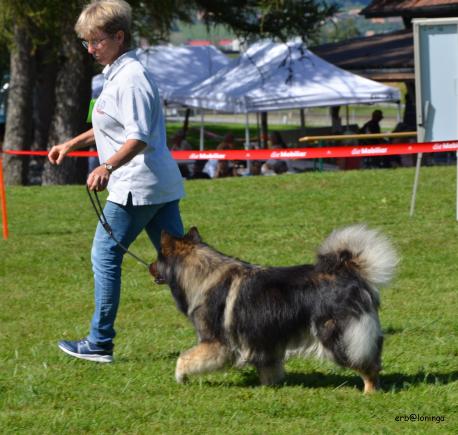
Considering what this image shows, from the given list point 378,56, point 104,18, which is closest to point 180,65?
point 378,56

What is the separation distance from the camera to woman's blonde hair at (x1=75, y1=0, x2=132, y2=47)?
4.91 m

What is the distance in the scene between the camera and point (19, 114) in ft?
62.3

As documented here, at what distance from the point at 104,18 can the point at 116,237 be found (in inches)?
46.0

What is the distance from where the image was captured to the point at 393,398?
4773mm

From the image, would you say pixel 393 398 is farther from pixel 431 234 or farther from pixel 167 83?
pixel 167 83

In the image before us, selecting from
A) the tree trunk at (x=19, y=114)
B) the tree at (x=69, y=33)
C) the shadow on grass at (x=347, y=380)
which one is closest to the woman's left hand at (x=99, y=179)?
the shadow on grass at (x=347, y=380)

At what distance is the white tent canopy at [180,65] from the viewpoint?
76.5 ft

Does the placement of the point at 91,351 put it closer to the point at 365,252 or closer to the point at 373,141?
the point at 365,252

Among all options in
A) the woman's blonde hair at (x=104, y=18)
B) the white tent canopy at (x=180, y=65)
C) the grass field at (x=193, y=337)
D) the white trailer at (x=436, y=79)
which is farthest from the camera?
the white tent canopy at (x=180, y=65)

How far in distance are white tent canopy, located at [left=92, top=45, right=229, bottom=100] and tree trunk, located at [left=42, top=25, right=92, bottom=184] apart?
4.55 meters

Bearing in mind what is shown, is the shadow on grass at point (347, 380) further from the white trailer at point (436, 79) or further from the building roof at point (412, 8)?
the building roof at point (412, 8)

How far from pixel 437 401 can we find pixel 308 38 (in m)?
14.5

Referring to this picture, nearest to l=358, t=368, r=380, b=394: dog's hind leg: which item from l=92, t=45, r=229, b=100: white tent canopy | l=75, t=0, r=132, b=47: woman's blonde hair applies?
l=75, t=0, r=132, b=47: woman's blonde hair

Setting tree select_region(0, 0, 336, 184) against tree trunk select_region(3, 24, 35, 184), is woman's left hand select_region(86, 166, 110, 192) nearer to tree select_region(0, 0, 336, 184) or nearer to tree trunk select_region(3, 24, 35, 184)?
tree select_region(0, 0, 336, 184)
